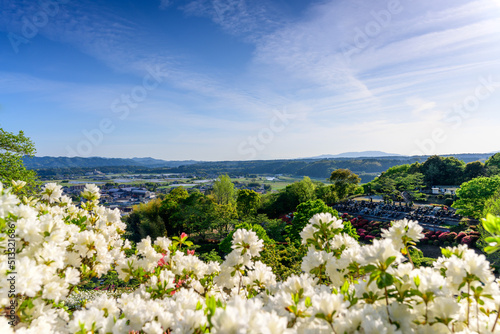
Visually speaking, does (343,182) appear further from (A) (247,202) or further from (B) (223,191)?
(B) (223,191)

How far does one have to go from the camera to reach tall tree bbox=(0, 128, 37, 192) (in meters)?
13.0

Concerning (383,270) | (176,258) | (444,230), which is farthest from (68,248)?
(444,230)

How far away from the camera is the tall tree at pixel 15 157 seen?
1304cm

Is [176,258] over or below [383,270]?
below

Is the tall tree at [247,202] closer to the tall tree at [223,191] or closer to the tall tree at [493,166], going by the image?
the tall tree at [223,191]

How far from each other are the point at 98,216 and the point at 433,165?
6003cm

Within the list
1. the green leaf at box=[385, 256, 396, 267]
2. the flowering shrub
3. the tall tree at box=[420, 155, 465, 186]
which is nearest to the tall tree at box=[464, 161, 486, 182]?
the tall tree at box=[420, 155, 465, 186]

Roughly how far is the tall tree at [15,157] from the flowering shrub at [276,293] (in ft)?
44.0

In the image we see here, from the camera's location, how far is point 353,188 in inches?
1735

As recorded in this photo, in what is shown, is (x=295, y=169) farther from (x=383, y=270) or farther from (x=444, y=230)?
(x=383, y=270)

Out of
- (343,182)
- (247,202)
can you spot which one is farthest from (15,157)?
(343,182)

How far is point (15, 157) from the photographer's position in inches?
547

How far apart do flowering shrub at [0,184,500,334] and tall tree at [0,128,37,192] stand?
44.0 feet

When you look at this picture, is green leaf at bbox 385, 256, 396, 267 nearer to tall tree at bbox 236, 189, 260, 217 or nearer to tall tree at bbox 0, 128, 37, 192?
tall tree at bbox 0, 128, 37, 192
